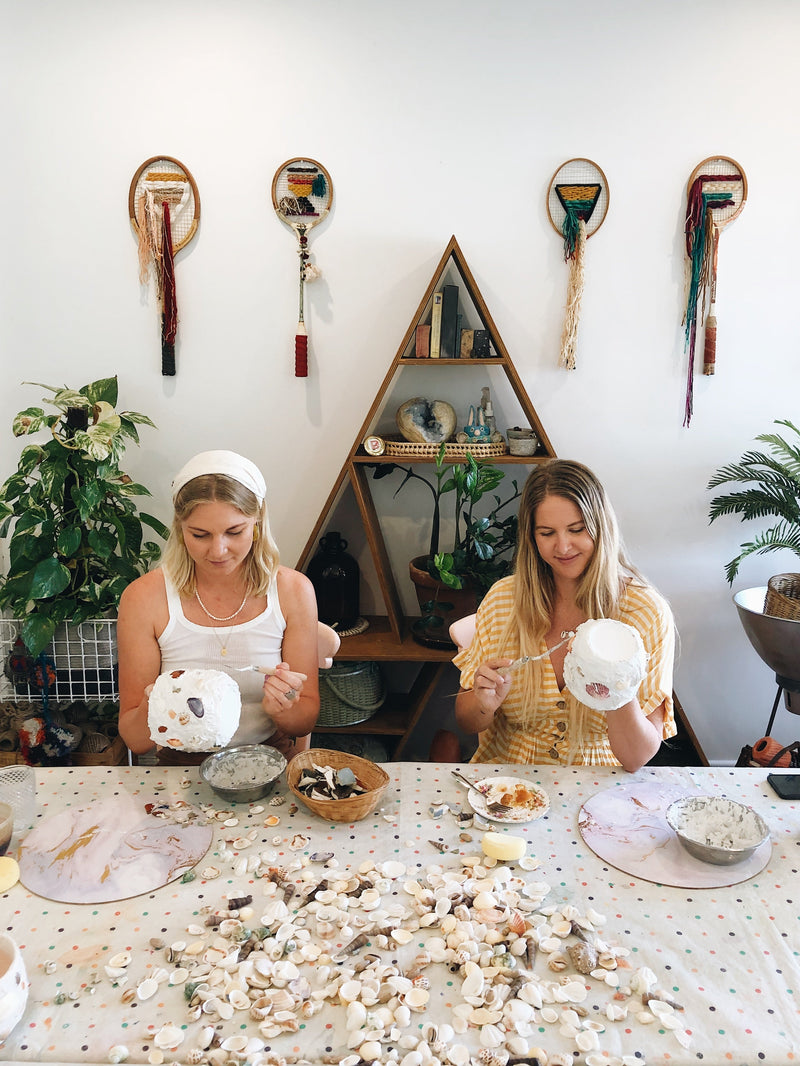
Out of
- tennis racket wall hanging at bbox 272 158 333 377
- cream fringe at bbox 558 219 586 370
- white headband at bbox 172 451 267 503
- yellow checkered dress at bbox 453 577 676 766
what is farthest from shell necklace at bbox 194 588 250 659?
cream fringe at bbox 558 219 586 370

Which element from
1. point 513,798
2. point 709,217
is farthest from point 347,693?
point 709,217

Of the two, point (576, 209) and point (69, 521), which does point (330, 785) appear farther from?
point (576, 209)

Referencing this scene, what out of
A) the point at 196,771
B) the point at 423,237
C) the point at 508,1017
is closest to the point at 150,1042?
the point at 508,1017

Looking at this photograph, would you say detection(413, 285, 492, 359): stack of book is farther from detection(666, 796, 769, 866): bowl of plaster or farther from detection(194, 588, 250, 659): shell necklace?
detection(666, 796, 769, 866): bowl of plaster

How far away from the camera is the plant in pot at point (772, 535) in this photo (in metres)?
2.38

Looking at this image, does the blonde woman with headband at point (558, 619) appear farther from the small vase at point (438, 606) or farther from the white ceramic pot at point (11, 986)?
the white ceramic pot at point (11, 986)

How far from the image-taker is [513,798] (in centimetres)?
150

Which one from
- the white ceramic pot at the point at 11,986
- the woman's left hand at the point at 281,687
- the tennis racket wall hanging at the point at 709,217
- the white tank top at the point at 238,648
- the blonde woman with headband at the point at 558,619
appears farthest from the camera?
the tennis racket wall hanging at the point at 709,217

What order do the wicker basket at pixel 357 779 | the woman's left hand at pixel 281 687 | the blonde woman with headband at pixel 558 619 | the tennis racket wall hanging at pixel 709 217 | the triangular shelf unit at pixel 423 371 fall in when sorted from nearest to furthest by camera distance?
the wicker basket at pixel 357 779, the woman's left hand at pixel 281 687, the blonde woman with headband at pixel 558 619, the triangular shelf unit at pixel 423 371, the tennis racket wall hanging at pixel 709 217

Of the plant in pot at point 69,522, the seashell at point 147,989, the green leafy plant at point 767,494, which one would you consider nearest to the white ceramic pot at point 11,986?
the seashell at point 147,989

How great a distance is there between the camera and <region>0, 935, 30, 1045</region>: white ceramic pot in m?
0.98

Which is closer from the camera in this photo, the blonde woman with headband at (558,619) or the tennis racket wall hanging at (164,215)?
the blonde woman with headband at (558,619)

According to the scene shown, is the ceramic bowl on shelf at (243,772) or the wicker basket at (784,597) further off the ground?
the wicker basket at (784,597)

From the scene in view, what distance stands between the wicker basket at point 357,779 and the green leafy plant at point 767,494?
1598mm
